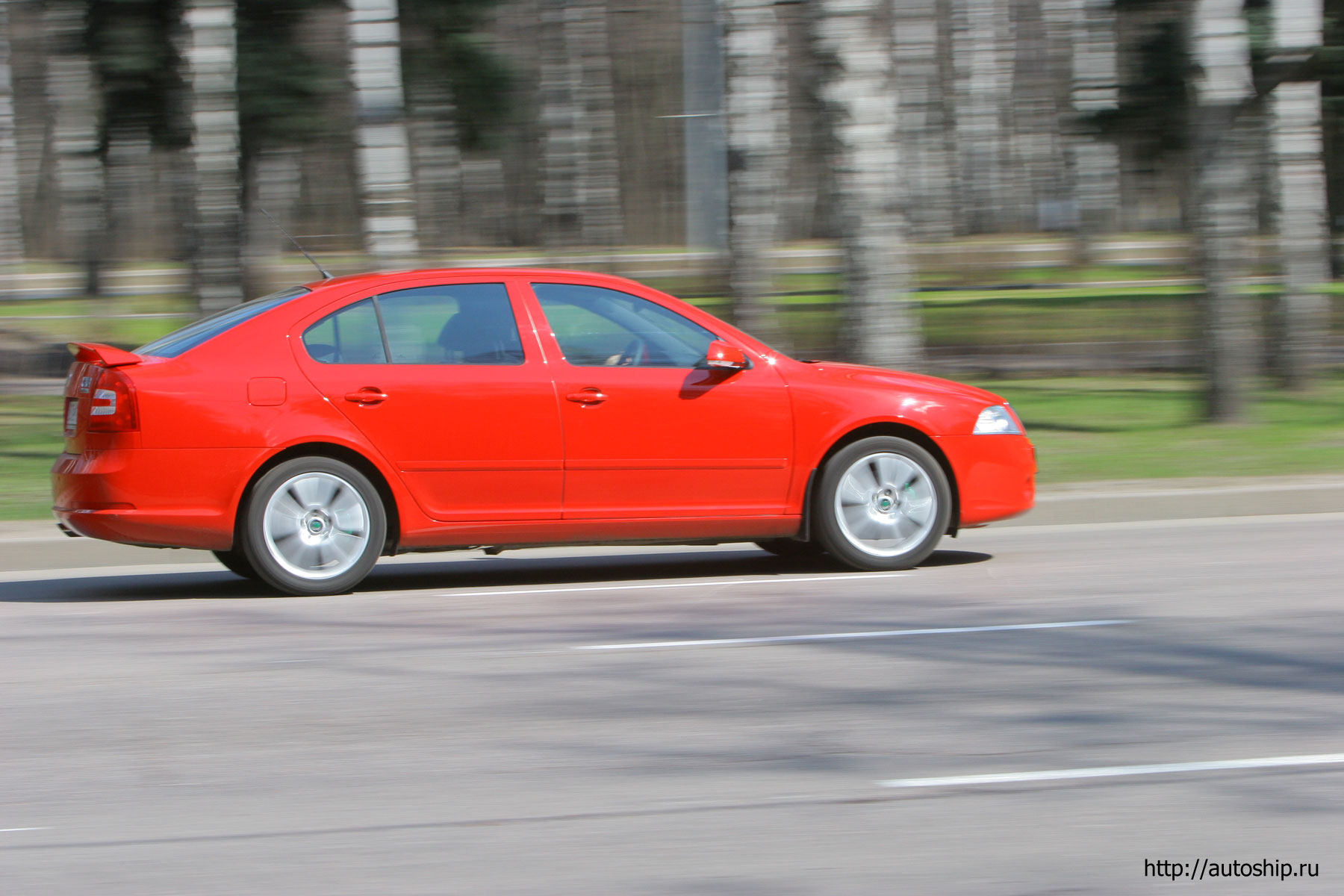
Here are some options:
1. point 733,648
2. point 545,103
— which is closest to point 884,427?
point 733,648

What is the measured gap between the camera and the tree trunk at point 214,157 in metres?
13.6

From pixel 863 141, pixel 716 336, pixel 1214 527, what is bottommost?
pixel 1214 527

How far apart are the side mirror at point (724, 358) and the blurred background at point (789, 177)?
449 centimetres

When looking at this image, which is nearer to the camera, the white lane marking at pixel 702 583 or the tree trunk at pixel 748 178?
the white lane marking at pixel 702 583

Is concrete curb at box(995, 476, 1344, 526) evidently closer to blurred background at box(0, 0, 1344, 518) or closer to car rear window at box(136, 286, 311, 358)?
blurred background at box(0, 0, 1344, 518)

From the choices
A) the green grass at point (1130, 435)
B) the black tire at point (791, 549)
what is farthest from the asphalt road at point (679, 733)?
the green grass at point (1130, 435)

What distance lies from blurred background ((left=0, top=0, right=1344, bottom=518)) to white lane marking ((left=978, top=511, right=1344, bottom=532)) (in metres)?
1.20

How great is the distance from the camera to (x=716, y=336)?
7.96 metres

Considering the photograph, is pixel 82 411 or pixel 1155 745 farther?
pixel 82 411

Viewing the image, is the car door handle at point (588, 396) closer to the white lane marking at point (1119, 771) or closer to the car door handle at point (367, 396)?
the car door handle at point (367, 396)

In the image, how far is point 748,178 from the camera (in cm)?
1505

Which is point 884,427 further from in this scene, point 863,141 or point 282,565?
point 863,141

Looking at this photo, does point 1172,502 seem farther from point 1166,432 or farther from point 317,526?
point 317,526

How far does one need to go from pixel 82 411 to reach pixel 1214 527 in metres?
6.50
